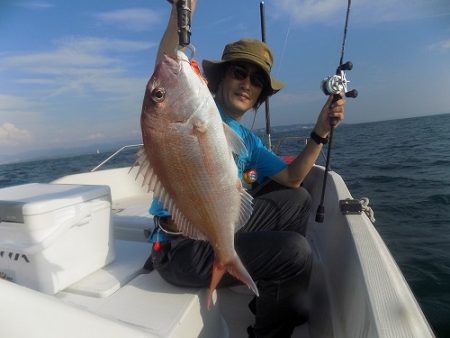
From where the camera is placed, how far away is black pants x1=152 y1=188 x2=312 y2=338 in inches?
79.0

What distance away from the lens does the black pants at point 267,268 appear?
6.58 ft

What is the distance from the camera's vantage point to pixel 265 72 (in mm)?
2510

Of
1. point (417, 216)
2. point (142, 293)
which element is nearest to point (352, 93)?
point (142, 293)

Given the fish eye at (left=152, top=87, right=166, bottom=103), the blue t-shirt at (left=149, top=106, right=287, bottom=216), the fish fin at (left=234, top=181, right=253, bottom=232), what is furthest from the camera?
the blue t-shirt at (left=149, top=106, right=287, bottom=216)

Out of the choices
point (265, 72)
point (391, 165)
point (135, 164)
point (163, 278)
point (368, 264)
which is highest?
point (265, 72)

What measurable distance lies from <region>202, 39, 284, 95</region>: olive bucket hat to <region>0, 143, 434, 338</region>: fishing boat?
105cm

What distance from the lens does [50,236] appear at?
1972mm

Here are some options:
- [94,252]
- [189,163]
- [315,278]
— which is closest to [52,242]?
[94,252]

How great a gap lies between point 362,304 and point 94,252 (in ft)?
5.62

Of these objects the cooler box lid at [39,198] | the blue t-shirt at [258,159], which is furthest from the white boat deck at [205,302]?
the blue t-shirt at [258,159]

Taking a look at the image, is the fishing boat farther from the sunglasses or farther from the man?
the sunglasses

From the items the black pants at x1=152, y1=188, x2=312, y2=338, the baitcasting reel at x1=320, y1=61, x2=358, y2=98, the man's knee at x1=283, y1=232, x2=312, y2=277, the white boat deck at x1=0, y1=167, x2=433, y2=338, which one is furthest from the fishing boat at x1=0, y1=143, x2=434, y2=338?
the baitcasting reel at x1=320, y1=61, x2=358, y2=98

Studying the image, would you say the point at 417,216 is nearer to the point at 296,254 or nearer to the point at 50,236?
the point at 296,254

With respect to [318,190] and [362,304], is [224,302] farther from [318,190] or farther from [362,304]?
[318,190]
